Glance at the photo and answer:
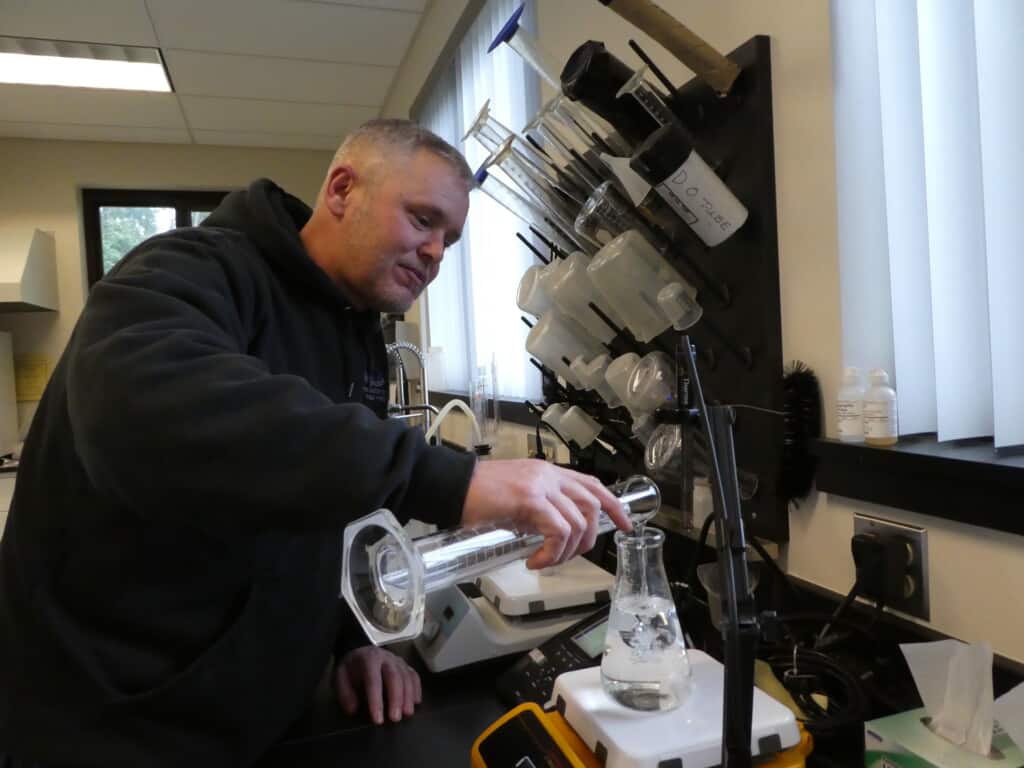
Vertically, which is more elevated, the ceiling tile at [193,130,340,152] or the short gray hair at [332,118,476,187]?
Answer: the ceiling tile at [193,130,340,152]

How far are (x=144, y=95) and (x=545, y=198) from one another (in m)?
2.92

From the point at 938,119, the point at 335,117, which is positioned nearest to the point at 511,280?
the point at 938,119

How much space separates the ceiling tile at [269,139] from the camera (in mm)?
3828

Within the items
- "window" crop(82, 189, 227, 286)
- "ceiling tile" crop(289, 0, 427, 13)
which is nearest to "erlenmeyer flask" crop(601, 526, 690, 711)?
"ceiling tile" crop(289, 0, 427, 13)

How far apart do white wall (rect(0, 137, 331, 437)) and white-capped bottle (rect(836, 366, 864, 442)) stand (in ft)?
13.1

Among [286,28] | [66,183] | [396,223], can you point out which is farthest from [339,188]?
[66,183]

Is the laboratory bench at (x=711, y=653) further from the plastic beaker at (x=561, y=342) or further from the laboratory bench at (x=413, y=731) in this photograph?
the plastic beaker at (x=561, y=342)

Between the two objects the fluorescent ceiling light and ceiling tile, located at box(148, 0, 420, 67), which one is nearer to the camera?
ceiling tile, located at box(148, 0, 420, 67)

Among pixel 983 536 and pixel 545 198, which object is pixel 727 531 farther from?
pixel 545 198

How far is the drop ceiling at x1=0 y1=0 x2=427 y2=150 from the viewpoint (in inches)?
96.6

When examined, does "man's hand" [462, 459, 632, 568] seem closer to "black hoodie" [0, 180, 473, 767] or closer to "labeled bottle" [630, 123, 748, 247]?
→ "black hoodie" [0, 180, 473, 767]

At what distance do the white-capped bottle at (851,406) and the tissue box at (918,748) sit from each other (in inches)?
12.0

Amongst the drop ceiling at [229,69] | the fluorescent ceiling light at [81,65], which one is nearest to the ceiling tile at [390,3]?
the drop ceiling at [229,69]

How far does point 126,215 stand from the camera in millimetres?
4105
